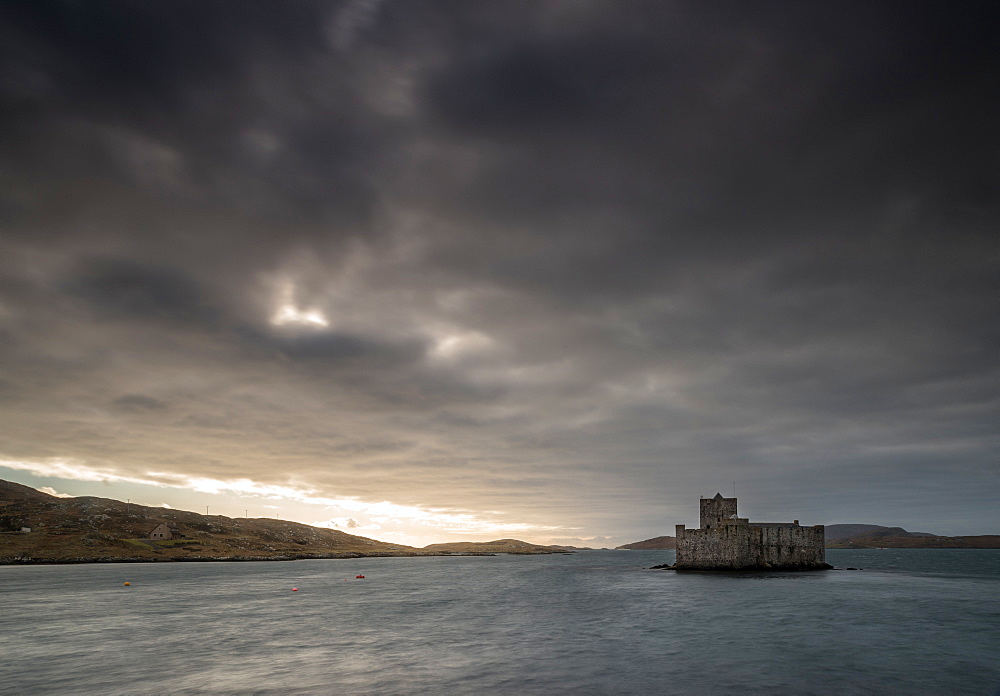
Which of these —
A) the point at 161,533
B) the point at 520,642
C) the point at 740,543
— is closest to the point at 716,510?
the point at 740,543

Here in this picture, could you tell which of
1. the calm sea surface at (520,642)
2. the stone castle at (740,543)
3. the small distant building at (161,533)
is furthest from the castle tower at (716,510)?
the small distant building at (161,533)

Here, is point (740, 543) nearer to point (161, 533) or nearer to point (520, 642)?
point (520, 642)

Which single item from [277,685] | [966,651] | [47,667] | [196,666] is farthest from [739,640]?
[47,667]

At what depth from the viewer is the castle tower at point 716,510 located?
74375 millimetres

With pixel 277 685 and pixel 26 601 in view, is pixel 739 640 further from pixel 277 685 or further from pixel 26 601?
pixel 26 601

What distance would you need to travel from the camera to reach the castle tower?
74375 millimetres

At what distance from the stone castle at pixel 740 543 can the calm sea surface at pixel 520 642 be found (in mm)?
10926

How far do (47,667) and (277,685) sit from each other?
545 inches

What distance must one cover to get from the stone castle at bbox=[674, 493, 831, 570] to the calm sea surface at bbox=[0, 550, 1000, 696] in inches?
430

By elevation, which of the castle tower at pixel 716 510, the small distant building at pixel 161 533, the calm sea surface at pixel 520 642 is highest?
the castle tower at pixel 716 510

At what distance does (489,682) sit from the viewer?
23.7m

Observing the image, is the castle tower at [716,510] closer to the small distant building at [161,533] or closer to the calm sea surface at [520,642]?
the calm sea surface at [520,642]

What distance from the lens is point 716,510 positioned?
75.2 meters

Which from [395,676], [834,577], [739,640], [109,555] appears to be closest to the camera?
[395,676]
